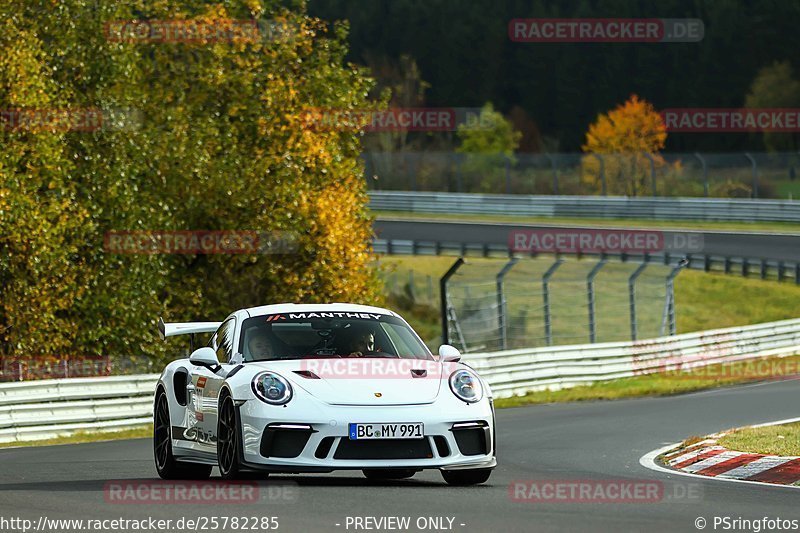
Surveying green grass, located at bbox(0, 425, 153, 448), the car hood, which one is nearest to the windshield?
the car hood

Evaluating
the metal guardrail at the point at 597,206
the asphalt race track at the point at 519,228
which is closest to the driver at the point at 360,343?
the asphalt race track at the point at 519,228

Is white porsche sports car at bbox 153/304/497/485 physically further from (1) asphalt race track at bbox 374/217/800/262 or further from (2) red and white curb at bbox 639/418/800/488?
(1) asphalt race track at bbox 374/217/800/262

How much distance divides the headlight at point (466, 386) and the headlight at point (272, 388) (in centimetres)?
117

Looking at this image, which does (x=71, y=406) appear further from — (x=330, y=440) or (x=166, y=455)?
(x=330, y=440)

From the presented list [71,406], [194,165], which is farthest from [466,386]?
[194,165]

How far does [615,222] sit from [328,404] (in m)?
48.7

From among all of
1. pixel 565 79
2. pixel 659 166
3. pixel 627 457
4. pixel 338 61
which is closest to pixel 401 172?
pixel 659 166

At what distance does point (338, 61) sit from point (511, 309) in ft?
38.0

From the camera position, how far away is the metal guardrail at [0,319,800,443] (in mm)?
20766

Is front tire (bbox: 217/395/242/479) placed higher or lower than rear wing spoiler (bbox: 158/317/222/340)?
lower

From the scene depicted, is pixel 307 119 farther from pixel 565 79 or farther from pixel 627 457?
pixel 565 79

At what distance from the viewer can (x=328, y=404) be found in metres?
10.1

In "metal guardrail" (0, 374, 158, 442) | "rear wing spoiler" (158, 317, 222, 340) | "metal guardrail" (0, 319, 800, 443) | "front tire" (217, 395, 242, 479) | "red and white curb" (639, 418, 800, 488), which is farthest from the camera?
"metal guardrail" (0, 319, 800, 443)

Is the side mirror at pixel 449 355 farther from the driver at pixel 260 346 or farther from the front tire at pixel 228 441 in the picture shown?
the front tire at pixel 228 441
